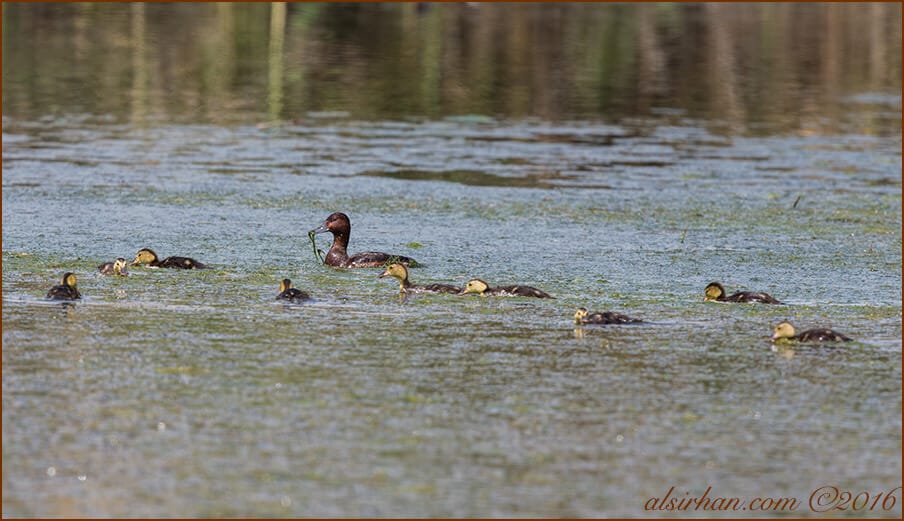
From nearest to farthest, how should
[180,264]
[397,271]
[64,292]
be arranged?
[64,292]
[397,271]
[180,264]

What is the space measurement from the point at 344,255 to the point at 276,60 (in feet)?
52.4

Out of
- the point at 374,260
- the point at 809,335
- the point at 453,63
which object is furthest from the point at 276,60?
the point at 809,335

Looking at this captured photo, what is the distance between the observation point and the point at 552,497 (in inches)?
234

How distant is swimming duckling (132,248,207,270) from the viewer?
10398 mm

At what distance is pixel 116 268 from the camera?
398 inches

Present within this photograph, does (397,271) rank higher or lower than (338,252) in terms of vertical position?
higher

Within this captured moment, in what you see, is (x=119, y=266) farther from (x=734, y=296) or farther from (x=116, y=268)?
(x=734, y=296)

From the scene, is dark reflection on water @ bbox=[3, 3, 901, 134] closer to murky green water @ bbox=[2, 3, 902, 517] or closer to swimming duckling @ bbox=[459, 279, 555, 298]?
murky green water @ bbox=[2, 3, 902, 517]

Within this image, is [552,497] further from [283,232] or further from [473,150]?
[473,150]

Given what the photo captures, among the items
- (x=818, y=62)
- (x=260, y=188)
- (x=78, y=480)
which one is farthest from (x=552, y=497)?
(x=818, y=62)

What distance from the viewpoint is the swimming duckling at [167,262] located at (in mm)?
10398

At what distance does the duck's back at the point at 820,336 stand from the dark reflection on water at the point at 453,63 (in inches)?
458

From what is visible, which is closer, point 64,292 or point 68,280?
point 64,292

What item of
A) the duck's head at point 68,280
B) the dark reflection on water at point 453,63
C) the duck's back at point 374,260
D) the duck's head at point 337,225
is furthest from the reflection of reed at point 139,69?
the duck's head at point 68,280
